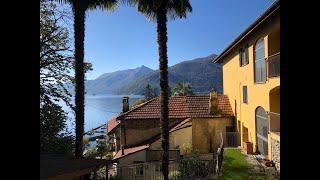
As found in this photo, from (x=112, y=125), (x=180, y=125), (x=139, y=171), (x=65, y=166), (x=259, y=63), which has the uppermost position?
(x=259, y=63)

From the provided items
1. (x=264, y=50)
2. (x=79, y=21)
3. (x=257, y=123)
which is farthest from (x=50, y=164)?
(x=257, y=123)

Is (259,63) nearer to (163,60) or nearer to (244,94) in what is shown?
(244,94)

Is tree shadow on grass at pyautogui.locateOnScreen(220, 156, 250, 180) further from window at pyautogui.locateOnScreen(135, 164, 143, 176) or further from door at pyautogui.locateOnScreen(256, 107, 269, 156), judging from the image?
window at pyautogui.locateOnScreen(135, 164, 143, 176)

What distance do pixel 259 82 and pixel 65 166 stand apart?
14.4m

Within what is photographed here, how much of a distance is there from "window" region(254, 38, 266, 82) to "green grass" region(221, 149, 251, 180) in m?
4.94

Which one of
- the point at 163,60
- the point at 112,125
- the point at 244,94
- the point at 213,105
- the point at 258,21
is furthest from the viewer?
the point at 112,125

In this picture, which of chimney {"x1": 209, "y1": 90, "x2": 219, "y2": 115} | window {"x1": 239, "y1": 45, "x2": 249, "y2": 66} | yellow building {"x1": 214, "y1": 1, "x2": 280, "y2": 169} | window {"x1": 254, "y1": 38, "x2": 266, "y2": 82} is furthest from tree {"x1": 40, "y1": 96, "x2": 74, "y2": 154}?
chimney {"x1": 209, "y1": 90, "x2": 219, "y2": 115}

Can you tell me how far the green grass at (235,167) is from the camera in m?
18.4

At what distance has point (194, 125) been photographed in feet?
99.3

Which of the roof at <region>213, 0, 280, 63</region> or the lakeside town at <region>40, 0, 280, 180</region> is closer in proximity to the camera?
the roof at <region>213, 0, 280, 63</region>

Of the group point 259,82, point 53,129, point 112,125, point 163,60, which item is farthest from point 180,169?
point 112,125

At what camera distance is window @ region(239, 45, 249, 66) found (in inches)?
995
